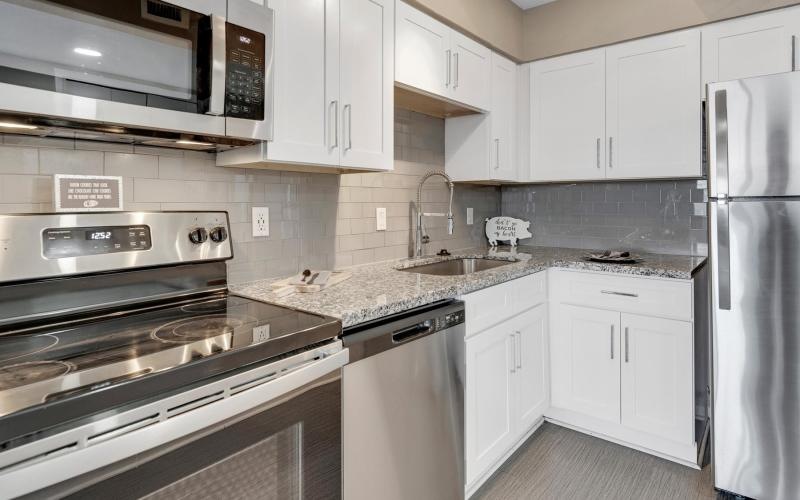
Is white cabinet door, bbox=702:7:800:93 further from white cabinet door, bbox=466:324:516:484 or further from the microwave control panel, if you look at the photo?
the microwave control panel

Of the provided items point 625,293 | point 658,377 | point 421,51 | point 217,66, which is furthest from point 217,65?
point 658,377

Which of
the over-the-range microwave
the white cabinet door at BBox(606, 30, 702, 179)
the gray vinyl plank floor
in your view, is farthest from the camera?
the white cabinet door at BBox(606, 30, 702, 179)

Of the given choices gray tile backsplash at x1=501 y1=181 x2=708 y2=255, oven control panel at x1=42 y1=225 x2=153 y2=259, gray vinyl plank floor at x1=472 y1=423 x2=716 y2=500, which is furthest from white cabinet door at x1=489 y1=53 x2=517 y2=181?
oven control panel at x1=42 y1=225 x2=153 y2=259

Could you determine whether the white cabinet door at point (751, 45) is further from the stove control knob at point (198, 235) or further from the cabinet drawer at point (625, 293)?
the stove control knob at point (198, 235)

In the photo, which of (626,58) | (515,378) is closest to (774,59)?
(626,58)

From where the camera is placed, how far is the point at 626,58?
267 cm

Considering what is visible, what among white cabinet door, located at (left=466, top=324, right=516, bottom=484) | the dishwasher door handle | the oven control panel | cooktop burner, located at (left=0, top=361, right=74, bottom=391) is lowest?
white cabinet door, located at (left=466, top=324, right=516, bottom=484)

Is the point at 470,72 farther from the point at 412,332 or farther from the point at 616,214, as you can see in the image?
the point at 412,332

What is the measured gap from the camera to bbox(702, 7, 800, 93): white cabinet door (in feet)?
7.24

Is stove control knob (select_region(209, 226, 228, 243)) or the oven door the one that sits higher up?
stove control knob (select_region(209, 226, 228, 243))

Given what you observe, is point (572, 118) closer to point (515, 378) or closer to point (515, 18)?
point (515, 18)

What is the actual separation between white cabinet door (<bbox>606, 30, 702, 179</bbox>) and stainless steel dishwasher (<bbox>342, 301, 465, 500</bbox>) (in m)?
1.65

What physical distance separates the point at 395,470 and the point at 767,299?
158 centimetres

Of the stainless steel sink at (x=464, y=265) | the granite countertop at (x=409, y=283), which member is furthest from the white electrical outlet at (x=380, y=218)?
the stainless steel sink at (x=464, y=265)
